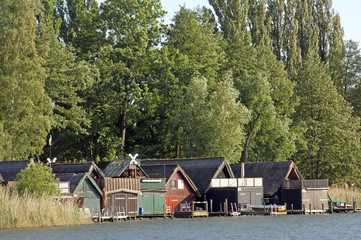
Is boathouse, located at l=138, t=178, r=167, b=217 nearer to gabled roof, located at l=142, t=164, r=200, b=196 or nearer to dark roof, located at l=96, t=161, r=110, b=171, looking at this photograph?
gabled roof, located at l=142, t=164, r=200, b=196

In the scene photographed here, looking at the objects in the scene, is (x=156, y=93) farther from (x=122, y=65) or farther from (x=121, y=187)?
(x=121, y=187)

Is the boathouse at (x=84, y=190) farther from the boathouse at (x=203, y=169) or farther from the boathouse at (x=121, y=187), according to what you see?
the boathouse at (x=203, y=169)

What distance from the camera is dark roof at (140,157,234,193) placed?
248ft

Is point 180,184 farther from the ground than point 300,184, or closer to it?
farther from the ground

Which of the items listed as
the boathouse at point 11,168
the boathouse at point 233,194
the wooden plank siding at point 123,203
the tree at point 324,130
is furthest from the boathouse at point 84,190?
the tree at point 324,130

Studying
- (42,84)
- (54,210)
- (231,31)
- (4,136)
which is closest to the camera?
(54,210)

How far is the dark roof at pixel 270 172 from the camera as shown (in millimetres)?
78938

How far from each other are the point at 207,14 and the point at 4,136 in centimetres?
4536

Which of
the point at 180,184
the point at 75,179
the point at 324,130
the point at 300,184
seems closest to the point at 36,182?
the point at 75,179

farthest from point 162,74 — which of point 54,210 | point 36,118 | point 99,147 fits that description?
point 54,210

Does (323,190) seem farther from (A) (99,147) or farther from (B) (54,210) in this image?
(B) (54,210)

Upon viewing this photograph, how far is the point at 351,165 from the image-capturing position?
92562 millimetres

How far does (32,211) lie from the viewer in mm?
51031

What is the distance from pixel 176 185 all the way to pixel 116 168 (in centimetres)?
856
